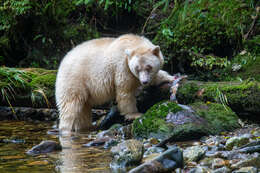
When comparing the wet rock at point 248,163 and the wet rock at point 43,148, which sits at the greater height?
the wet rock at point 248,163

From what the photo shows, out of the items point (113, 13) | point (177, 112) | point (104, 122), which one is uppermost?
point (113, 13)

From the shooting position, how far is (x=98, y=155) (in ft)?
16.5

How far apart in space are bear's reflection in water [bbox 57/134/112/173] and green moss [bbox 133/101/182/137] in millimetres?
766

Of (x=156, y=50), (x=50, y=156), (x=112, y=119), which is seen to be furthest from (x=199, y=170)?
(x=112, y=119)

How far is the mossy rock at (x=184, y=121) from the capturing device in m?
5.50

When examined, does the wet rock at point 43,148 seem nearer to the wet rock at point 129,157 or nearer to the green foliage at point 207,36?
the wet rock at point 129,157

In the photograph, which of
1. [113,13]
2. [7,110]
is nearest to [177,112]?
[7,110]

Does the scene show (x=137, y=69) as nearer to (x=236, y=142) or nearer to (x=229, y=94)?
(x=229, y=94)

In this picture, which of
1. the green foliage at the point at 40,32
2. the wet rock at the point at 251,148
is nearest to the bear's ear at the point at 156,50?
the wet rock at the point at 251,148

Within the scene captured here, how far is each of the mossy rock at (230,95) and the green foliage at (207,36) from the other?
6.73ft

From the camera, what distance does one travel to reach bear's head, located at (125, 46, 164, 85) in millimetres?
6570

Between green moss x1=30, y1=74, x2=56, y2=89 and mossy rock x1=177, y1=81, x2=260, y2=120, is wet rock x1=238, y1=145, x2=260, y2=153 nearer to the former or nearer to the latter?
mossy rock x1=177, y1=81, x2=260, y2=120

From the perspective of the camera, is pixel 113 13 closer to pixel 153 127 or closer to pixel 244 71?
pixel 244 71

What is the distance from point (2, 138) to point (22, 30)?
547 cm
